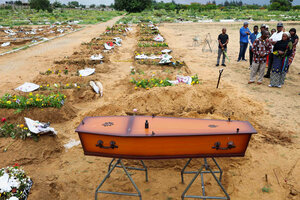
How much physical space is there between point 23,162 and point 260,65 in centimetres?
727

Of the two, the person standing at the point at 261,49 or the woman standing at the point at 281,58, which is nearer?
the woman standing at the point at 281,58

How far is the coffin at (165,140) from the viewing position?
7.88ft


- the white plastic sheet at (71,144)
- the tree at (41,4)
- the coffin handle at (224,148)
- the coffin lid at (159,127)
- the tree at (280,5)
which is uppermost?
the tree at (280,5)

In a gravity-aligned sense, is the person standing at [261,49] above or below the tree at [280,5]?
below

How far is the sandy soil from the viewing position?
129 inches

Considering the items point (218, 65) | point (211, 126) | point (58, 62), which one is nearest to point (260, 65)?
point (218, 65)

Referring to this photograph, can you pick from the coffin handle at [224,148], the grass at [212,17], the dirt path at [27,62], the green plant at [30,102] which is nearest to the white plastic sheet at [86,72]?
the dirt path at [27,62]

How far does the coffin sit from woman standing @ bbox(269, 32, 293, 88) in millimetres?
5146

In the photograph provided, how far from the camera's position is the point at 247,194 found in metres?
3.15

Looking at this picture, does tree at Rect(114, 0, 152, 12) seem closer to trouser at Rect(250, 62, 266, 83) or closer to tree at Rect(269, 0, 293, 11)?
tree at Rect(269, 0, 293, 11)

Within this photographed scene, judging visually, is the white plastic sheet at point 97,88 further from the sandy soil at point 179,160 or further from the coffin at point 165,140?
the coffin at point 165,140

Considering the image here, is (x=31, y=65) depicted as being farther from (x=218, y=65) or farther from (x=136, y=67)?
(x=218, y=65)

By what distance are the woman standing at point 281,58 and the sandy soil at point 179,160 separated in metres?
0.32

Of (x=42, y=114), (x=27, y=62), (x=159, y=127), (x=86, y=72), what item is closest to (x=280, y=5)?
(x=86, y=72)
